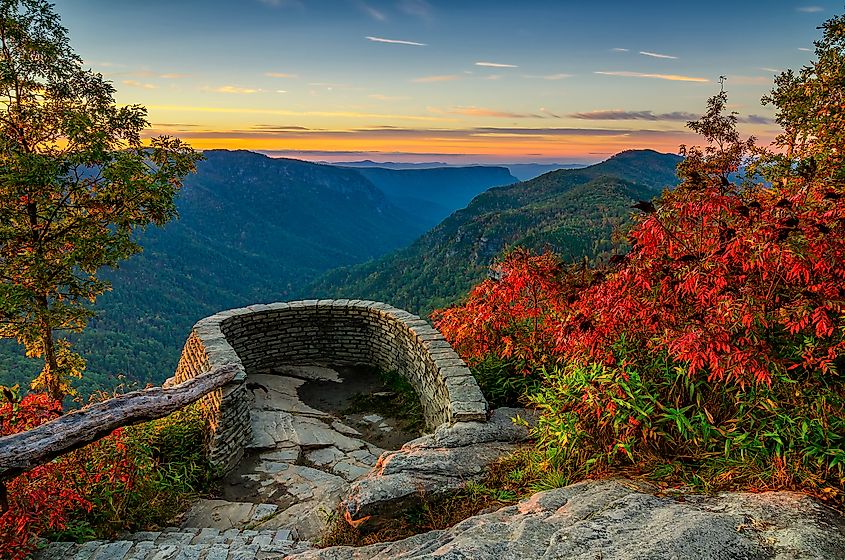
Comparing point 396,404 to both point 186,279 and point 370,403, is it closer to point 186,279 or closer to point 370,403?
point 370,403

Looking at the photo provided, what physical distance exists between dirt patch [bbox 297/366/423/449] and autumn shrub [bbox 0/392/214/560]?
2072mm

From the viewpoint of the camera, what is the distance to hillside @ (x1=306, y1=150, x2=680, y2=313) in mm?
60406

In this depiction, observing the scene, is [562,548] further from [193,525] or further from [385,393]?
[385,393]

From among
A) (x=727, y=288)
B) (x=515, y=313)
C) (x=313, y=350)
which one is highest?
(x=727, y=288)

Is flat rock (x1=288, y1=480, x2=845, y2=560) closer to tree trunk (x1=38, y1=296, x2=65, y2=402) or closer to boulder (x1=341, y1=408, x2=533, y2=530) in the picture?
boulder (x1=341, y1=408, x2=533, y2=530)

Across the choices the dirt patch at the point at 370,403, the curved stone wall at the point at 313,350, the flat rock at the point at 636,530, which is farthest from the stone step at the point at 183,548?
the dirt patch at the point at 370,403

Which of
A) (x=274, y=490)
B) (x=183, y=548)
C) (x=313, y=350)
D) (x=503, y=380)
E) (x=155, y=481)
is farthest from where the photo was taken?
(x=313, y=350)

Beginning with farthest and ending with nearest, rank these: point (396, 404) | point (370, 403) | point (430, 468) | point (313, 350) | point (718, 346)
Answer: point (313, 350) < point (370, 403) < point (396, 404) < point (430, 468) < point (718, 346)

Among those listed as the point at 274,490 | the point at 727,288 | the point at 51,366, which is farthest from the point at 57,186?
the point at 727,288

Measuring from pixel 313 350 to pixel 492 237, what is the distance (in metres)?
71.8

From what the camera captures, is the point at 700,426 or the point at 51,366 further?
the point at 51,366

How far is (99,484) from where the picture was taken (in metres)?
4.65

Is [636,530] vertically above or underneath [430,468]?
Answer: above

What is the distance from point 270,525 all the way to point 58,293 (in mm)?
7069
